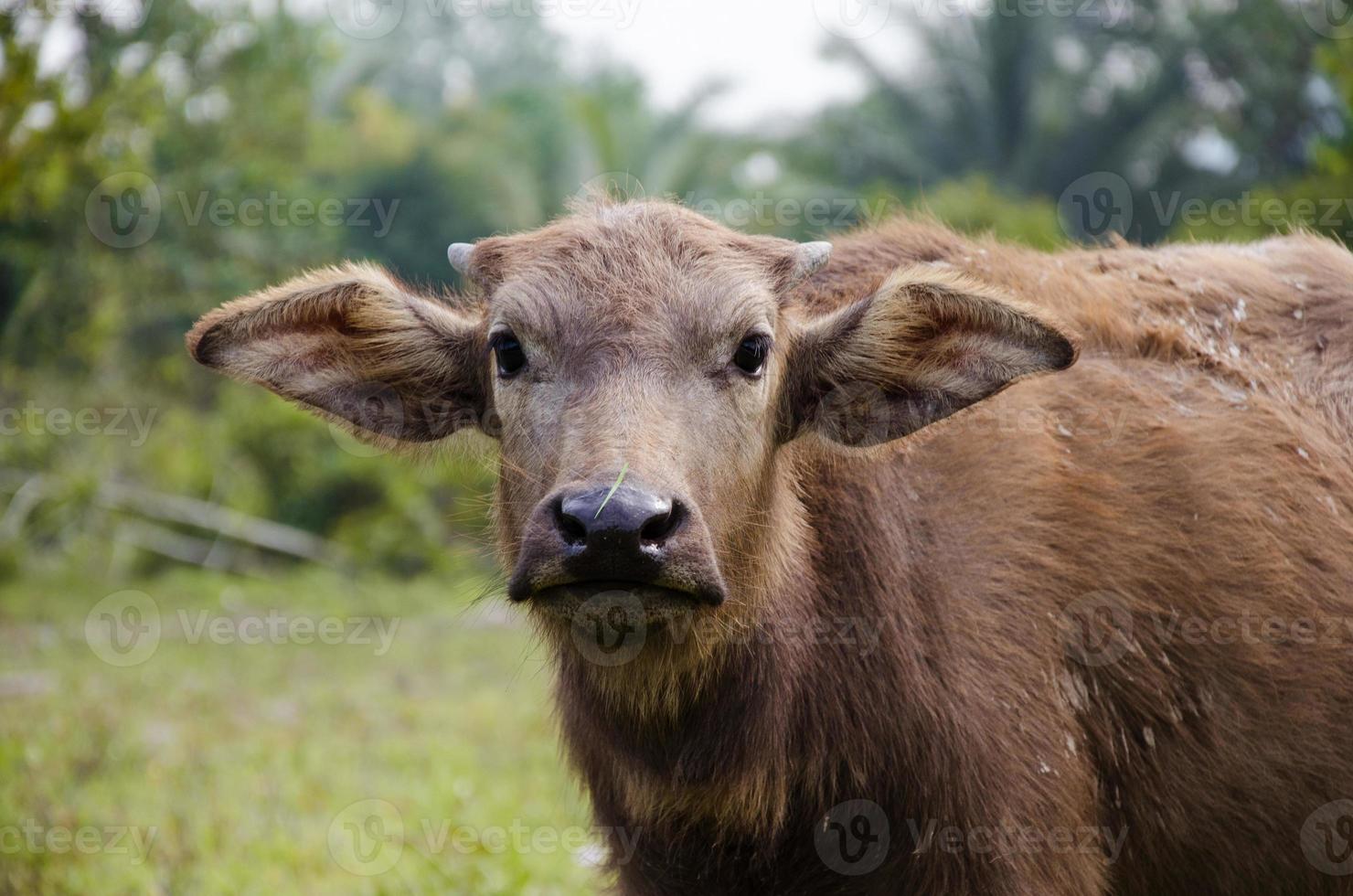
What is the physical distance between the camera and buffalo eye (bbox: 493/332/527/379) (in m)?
3.70

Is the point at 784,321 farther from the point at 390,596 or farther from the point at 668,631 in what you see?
the point at 390,596

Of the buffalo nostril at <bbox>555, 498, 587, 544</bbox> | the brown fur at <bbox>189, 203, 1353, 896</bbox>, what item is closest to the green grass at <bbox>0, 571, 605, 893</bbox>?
the brown fur at <bbox>189, 203, 1353, 896</bbox>

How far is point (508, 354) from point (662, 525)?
95 centimetres

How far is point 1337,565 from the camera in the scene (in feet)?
13.0

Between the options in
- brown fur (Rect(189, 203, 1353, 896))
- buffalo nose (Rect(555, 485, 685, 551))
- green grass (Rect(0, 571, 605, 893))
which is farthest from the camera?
green grass (Rect(0, 571, 605, 893))

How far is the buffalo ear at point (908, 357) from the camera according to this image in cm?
360

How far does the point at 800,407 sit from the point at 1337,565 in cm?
173

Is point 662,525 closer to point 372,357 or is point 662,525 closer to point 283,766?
point 372,357

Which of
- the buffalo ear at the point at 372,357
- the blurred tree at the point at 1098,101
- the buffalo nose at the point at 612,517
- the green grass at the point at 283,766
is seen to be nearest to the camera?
the buffalo nose at the point at 612,517

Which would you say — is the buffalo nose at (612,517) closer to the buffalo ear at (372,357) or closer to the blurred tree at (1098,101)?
the buffalo ear at (372,357)

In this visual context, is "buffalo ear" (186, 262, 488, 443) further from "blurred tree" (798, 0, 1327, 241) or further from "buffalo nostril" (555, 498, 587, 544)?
"blurred tree" (798, 0, 1327, 241)

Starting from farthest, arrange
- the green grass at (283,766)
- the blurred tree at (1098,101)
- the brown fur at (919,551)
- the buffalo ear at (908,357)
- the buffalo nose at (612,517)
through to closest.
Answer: the blurred tree at (1098,101), the green grass at (283,766), the buffalo ear at (908,357), the brown fur at (919,551), the buffalo nose at (612,517)

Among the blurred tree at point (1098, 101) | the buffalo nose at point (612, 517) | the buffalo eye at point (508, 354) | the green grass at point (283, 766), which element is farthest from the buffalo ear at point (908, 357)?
the blurred tree at point (1098, 101)

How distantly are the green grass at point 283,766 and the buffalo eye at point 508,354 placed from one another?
844 millimetres
